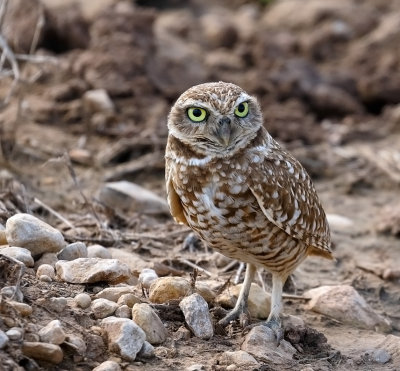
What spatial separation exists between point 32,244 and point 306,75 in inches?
221

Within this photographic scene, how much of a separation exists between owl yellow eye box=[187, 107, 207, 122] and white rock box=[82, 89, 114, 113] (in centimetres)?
397

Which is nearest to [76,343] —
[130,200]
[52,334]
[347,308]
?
[52,334]

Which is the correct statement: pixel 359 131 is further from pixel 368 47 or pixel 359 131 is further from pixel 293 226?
pixel 293 226

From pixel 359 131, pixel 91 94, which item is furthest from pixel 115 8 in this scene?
pixel 359 131

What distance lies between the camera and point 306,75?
385 inches

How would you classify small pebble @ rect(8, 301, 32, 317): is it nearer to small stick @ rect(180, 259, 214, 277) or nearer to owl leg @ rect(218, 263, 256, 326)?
owl leg @ rect(218, 263, 256, 326)

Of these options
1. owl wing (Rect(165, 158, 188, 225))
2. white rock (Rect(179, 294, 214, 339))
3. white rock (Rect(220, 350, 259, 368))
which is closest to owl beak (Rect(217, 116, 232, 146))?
owl wing (Rect(165, 158, 188, 225))

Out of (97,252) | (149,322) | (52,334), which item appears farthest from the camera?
(97,252)

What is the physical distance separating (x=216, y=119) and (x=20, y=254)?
4.20 feet

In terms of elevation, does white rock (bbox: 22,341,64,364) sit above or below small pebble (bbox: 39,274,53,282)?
below

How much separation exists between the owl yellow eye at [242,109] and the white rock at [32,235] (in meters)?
1.28

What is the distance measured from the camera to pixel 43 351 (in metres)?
3.73

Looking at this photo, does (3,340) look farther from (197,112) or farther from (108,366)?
(197,112)

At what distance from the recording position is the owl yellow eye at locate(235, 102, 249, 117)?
452 cm
